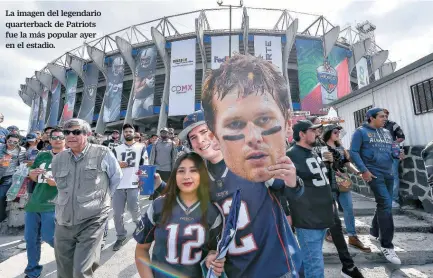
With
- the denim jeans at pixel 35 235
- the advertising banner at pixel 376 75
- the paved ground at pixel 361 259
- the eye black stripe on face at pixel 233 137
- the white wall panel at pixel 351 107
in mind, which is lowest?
the paved ground at pixel 361 259

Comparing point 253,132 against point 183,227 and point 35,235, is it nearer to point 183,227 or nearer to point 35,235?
point 183,227

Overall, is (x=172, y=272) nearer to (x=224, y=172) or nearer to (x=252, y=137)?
(x=224, y=172)

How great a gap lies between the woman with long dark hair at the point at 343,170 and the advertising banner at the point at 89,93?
26.6m

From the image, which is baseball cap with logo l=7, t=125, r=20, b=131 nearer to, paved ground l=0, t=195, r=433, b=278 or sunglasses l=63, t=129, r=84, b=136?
paved ground l=0, t=195, r=433, b=278

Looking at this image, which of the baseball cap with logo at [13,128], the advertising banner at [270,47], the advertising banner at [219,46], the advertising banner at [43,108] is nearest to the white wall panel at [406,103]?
the baseball cap with logo at [13,128]

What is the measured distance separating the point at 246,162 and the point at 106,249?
3.76 meters

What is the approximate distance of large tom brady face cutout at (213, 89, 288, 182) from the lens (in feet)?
4.56

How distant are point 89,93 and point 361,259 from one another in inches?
1152

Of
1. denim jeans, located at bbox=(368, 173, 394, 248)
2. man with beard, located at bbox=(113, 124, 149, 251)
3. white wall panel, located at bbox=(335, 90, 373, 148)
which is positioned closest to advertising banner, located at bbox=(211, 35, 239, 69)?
white wall panel, located at bbox=(335, 90, 373, 148)

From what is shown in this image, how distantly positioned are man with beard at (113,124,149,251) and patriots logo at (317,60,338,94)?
20.2 metres

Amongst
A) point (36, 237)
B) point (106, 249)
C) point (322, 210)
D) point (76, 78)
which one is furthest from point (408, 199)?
point (76, 78)

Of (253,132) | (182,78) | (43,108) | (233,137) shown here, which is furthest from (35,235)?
(43,108)

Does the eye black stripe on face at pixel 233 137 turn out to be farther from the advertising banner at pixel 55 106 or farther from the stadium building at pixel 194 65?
the advertising banner at pixel 55 106

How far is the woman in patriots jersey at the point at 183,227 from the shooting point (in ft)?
5.11
